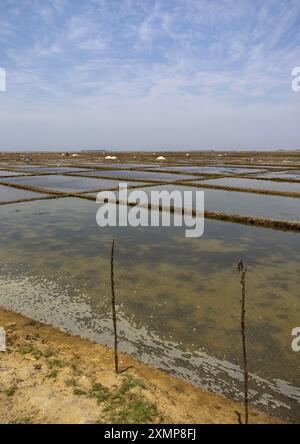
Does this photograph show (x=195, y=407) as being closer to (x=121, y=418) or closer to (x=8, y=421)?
(x=121, y=418)

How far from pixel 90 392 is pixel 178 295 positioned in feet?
10.9

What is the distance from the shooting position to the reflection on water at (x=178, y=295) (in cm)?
510

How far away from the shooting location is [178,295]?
7.27 m

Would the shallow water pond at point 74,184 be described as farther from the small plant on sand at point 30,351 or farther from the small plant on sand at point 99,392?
the small plant on sand at point 99,392

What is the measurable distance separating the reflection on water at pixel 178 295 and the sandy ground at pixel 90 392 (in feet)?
1.30

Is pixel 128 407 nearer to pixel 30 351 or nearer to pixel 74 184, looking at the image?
pixel 30 351

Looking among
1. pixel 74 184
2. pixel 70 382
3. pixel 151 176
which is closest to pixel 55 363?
pixel 70 382

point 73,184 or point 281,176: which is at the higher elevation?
point 281,176

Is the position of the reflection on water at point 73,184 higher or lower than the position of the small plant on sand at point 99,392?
higher

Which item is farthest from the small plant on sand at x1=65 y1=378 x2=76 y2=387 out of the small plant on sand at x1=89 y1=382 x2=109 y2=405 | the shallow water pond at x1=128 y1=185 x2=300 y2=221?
the shallow water pond at x1=128 y1=185 x2=300 y2=221

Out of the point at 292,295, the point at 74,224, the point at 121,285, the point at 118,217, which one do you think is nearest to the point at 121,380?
the point at 121,285

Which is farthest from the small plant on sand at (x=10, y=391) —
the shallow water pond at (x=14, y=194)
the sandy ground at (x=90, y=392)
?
the shallow water pond at (x=14, y=194)

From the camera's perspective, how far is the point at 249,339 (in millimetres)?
5680

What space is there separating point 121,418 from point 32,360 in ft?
5.78
